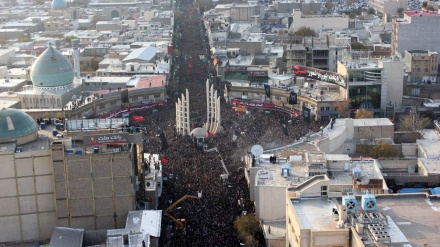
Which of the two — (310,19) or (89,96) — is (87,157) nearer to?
(89,96)

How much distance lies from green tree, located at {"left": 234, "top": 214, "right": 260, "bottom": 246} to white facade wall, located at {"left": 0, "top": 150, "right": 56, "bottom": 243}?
9430mm

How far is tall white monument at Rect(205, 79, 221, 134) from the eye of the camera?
178ft

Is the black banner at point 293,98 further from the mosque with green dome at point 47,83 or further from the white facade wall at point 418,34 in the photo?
the mosque with green dome at point 47,83

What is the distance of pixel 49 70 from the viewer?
57.8 meters

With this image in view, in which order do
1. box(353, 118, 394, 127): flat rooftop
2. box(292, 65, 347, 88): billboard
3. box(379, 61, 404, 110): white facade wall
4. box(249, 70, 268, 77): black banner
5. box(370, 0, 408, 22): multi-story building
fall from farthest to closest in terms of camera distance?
box(370, 0, 408, 22): multi-story building < box(249, 70, 268, 77): black banner < box(292, 65, 347, 88): billboard < box(379, 61, 404, 110): white facade wall < box(353, 118, 394, 127): flat rooftop

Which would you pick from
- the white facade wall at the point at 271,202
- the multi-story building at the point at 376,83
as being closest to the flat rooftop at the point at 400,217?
the white facade wall at the point at 271,202

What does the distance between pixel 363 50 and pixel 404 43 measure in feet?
15.8

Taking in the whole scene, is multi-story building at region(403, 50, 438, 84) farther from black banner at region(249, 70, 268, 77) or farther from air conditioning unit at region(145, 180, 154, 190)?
air conditioning unit at region(145, 180, 154, 190)

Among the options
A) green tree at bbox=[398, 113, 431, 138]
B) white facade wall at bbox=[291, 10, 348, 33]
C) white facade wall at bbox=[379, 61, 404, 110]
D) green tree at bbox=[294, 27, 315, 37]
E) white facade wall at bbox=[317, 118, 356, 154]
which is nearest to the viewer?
white facade wall at bbox=[317, 118, 356, 154]

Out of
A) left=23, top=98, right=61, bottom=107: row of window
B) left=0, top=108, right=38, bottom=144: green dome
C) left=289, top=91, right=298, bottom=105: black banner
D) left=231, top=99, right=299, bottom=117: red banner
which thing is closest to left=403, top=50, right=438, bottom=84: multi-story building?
left=289, top=91, right=298, bottom=105: black banner

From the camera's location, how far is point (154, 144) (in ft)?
165

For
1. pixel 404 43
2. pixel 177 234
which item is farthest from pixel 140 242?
pixel 404 43

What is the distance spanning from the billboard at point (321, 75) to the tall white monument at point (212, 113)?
10.5 m

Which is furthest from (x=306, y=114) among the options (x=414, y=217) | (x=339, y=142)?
(x=414, y=217)
